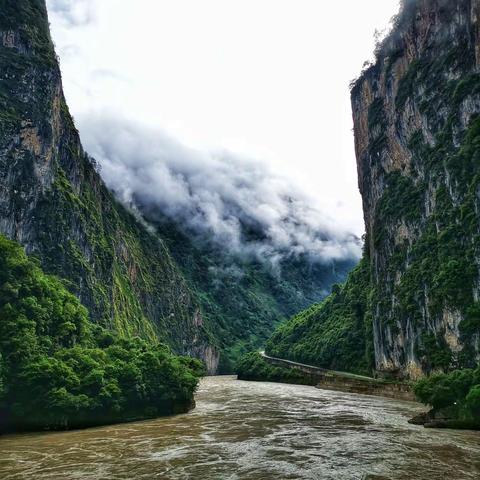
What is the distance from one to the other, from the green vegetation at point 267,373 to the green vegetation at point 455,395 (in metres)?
56.7

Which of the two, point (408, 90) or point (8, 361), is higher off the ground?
point (408, 90)

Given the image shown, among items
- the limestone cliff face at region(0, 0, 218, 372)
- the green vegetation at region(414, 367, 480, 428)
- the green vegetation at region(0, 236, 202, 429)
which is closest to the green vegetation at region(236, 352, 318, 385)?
the limestone cliff face at region(0, 0, 218, 372)

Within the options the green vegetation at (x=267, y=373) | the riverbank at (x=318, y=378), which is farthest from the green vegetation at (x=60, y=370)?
the green vegetation at (x=267, y=373)

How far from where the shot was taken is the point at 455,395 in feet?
150

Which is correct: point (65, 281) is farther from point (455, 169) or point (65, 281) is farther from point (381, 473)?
point (381, 473)

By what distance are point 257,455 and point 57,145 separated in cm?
10560

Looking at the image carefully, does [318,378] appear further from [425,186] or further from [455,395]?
[455,395]

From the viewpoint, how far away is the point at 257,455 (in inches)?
1355

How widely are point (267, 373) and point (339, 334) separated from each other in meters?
20.1

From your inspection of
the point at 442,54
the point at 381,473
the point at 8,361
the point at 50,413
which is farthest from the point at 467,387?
the point at 442,54

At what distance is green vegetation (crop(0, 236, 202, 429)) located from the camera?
46906 mm

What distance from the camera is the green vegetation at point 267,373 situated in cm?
11016

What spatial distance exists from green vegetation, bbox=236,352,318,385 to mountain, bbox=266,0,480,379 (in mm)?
8479

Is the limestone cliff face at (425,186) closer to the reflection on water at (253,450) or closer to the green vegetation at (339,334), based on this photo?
the green vegetation at (339,334)
